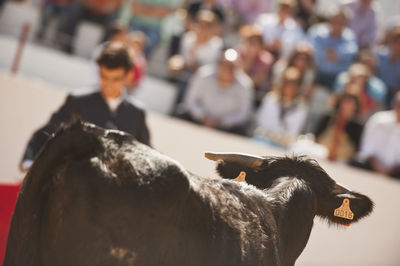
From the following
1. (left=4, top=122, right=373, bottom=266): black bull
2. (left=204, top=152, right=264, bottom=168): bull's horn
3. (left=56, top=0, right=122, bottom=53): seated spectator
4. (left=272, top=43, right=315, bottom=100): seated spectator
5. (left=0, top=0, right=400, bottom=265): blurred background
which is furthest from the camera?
(left=56, top=0, right=122, bottom=53): seated spectator

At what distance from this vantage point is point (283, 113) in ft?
24.7

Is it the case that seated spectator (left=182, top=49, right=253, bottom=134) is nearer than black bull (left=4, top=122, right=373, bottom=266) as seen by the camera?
No

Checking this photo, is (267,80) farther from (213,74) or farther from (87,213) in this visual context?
(87,213)

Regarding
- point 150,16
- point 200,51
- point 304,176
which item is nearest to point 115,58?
point 304,176

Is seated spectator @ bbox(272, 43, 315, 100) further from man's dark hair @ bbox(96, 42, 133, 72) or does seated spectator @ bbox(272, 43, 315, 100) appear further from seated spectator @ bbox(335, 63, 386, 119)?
man's dark hair @ bbox(96, 42, 133, 72)

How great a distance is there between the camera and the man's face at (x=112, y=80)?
438 cm

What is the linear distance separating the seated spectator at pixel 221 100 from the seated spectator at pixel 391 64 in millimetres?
2277

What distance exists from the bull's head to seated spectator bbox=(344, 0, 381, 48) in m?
6.40

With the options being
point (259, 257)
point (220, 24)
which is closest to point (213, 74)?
point (220, 24)

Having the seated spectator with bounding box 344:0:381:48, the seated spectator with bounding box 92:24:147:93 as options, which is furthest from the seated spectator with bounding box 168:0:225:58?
the seated spectator with bounding box 344:0:381:48

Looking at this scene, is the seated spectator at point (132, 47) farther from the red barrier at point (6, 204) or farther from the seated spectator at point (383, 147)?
the red barrier at point (6, 204)

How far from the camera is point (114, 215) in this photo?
7.91 ft

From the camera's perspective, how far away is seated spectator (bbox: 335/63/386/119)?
317 inches

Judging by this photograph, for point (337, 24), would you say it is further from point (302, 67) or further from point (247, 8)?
point (247, 8)
